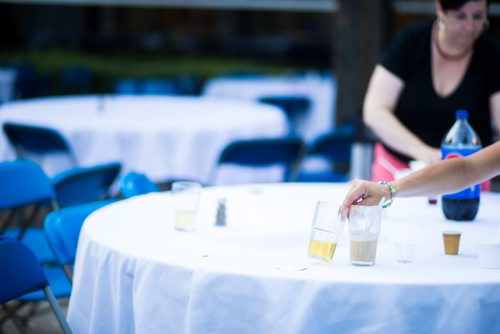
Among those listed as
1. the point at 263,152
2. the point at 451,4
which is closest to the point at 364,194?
the point at 451,4

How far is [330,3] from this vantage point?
37.5 feet

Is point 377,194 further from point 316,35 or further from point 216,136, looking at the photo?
point 316,35

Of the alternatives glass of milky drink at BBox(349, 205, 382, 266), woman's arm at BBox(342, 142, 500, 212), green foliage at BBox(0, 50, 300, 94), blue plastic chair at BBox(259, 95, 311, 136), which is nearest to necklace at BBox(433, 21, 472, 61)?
woman's arm at BBox(342, 142, 500, 212)

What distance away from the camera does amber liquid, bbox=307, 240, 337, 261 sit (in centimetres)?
214

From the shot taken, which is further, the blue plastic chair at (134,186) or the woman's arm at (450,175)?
the blue plastic chair at (134,186)

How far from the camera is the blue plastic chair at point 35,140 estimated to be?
5.07m

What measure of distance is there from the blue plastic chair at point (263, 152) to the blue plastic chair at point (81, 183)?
0.93 meters

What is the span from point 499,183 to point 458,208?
4.81 m

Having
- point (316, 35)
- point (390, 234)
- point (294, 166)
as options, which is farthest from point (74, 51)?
point (390, 234)

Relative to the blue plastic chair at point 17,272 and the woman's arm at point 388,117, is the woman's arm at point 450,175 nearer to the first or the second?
the woman's arm at point 388,117

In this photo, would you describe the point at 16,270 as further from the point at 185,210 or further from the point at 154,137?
the point at 154,137

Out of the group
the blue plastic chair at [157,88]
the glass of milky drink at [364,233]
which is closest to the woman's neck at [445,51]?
the glass of milky drink at [364,233]

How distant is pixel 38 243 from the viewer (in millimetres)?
3885

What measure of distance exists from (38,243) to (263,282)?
6.89 ft
